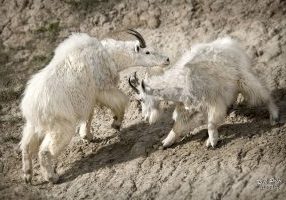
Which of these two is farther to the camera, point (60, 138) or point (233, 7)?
point (233, 7)

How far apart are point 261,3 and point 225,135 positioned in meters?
2.95

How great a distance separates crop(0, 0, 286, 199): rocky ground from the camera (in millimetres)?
8734

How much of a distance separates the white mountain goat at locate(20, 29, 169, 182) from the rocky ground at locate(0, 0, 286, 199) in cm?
40

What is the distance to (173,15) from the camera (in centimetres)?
1192

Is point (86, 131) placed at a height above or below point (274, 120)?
below

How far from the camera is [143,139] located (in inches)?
395

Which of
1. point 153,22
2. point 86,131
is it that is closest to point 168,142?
point 86,131

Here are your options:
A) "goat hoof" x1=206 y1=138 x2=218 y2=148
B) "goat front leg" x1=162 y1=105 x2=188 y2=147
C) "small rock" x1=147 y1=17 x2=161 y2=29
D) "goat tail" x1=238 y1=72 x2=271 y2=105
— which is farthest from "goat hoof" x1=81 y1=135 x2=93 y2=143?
"small rock" x1=147 y1=17 x2=161 y2=29

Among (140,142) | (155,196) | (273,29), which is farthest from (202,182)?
(273,29)

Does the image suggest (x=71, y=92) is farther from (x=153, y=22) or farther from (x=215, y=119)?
(x=153, y=22)

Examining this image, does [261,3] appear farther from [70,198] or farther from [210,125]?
[70,198]

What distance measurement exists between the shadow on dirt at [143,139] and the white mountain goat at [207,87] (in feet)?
0.74

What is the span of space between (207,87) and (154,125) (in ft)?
4.59

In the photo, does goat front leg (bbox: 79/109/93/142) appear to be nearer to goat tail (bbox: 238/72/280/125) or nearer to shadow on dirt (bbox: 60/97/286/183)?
shadow on dirt (bbox: 60/97/286/183)
